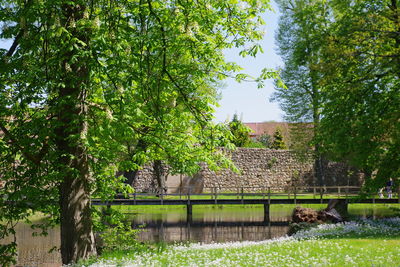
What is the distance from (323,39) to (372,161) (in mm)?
5027

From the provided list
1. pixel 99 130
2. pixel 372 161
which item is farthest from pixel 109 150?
pixel 372 161

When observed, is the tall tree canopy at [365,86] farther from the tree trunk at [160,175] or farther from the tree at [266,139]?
the tree at [266,139]

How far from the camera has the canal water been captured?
1602 centimetres

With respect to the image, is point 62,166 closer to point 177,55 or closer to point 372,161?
point 177,55

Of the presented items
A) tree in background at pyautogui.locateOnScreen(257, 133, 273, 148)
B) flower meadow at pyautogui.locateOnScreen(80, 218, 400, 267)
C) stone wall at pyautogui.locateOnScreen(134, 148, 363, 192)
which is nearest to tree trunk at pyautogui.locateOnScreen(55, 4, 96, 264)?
flower meadow at pyautogui.locateOnScreen(80, 218, 400, 267)

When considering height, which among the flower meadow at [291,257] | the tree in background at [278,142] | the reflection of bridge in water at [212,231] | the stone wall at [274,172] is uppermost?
the tree in background at [278,142]

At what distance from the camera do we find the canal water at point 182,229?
52.5 feet

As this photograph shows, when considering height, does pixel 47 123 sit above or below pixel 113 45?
below

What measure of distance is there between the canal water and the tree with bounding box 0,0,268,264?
577 centimetres

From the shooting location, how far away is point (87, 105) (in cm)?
843

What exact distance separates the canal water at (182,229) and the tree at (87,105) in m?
5.77

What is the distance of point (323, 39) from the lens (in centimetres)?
1753

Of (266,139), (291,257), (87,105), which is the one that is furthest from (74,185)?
(266,139)

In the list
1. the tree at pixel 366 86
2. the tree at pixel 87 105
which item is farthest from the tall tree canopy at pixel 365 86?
the tree at pixel 87 105
